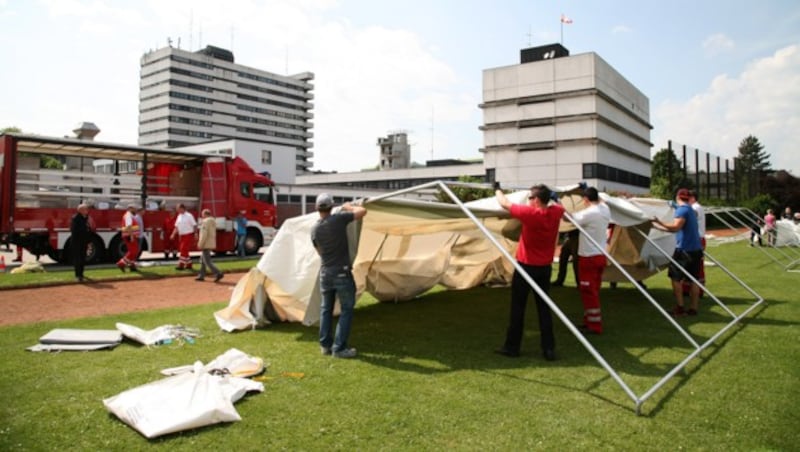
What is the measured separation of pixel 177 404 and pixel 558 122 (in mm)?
60635

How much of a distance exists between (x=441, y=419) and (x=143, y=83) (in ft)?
420

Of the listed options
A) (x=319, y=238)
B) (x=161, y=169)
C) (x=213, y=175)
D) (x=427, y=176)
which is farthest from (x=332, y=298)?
(x=427, y=176)

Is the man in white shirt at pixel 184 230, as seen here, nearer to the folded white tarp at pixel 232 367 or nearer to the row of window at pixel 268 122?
the folded white tarp at pixel 232 367

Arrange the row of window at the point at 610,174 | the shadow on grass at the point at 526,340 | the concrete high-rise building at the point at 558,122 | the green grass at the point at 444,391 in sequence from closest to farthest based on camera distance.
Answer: the green grass at the point at 444,391 → the shadow on grass at the point at 526,340 → the row of window at the point at 610,174 → the concrete high-rise building at the point at 558,122

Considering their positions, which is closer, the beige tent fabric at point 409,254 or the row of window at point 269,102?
the beige tent fabric at point 409,254

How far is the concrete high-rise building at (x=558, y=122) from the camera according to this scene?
2285 inches

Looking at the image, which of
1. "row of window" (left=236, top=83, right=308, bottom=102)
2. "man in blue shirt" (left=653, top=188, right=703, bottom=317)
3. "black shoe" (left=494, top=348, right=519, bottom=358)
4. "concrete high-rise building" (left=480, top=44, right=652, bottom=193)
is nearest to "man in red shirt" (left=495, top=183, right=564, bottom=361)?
"black shoe" (left=494, top=348, right=519, bottom=358)

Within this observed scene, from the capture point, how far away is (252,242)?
18906 millimetres

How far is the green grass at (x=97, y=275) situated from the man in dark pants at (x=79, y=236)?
30 cm

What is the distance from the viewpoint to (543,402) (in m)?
4.29

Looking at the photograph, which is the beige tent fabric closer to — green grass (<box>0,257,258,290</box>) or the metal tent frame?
the metal tent frame

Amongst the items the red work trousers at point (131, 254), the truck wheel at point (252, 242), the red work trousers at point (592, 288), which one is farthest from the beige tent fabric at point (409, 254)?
the truck wheel at point (252, 242)

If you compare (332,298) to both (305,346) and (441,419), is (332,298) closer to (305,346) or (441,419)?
(305,346)

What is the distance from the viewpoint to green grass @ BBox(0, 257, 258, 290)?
1112cm
